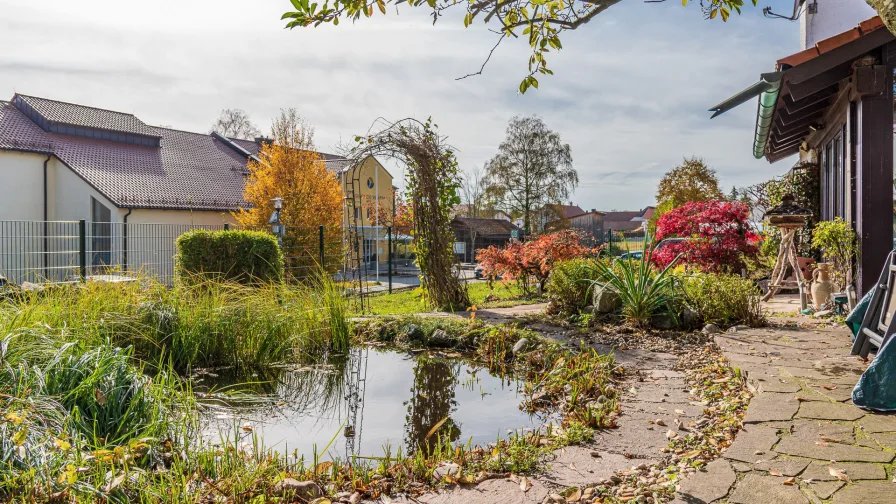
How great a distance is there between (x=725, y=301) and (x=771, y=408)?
3.18 m

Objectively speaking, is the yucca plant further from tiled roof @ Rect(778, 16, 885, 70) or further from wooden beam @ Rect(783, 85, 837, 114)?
wooden beam @ Rect(783, 85, 837, 114)

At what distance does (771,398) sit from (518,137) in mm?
30616

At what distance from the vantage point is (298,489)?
2.56m

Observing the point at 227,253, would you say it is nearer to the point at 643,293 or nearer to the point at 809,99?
the point at 643,293

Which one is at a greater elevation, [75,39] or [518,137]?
[518,137]

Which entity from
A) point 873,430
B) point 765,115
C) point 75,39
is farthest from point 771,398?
point 75,39

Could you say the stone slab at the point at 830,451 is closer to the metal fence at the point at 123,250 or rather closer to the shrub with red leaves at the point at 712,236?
the shrub with red leaves at the point at 712,236

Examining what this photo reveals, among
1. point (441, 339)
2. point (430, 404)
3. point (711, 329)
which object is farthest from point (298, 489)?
point (711, 329)

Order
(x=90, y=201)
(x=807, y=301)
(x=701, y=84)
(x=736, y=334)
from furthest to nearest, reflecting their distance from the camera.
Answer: (x=90, y=201)
(x=701, y=84)
(x=807, y=301)
(x=736, y=334)

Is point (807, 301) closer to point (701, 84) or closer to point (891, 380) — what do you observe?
point (701, 84)

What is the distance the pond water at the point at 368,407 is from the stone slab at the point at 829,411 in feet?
4.94

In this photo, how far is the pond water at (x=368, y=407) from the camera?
359cm

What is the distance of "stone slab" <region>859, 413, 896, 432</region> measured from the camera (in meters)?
2.95

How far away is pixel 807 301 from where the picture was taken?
763cm
